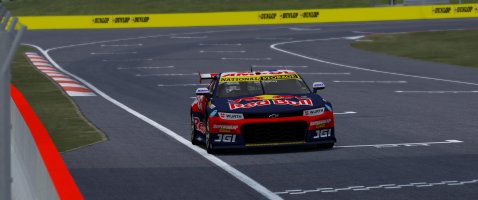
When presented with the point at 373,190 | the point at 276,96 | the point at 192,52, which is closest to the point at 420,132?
the point at 276,96

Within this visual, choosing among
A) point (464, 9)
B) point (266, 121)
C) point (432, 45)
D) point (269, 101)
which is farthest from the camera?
point (464, 9)

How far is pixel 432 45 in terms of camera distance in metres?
49.1

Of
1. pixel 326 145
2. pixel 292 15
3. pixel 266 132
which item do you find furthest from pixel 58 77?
pixel 292 15

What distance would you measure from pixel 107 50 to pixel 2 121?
44.9 m

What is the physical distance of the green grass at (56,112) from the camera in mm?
18422

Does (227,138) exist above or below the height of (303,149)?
above

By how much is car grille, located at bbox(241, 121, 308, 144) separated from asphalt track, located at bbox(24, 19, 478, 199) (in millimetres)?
256

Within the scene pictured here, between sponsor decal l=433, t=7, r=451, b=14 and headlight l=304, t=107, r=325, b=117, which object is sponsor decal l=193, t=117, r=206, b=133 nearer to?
headlight l=304, t=107, r=325, b=117

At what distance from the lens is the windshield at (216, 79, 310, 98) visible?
1717 cm

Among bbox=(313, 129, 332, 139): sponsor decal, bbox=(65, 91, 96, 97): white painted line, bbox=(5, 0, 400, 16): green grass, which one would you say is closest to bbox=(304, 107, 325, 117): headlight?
bbox=(313, 129, 332, 139): sponsor decal

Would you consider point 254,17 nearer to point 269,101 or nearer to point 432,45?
point 432,45

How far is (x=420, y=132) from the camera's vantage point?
61.2 ft

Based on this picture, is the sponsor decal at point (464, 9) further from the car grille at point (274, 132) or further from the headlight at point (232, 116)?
the headlight at point (232, 116)

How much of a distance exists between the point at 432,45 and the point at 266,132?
113 ft
